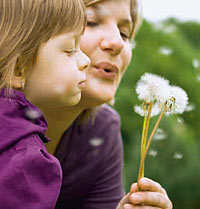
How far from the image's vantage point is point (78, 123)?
2.28 m

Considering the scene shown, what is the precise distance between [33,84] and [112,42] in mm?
519

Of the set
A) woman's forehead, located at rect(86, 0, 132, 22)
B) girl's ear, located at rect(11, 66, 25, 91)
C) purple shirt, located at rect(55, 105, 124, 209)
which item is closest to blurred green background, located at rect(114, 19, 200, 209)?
purple shirt, located at rect(55, 105, 124, 209)

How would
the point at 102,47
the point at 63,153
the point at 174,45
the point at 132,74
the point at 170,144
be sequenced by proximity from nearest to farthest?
the point at 102,47 < the point at 63,153 < the point at 170,144 < the point at 132,74 < the point at 174,45

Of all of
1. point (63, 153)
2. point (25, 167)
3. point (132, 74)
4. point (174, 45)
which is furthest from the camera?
point (174, 45)

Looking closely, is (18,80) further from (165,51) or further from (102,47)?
(165,51)

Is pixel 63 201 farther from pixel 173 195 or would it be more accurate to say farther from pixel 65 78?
pixel 173 195

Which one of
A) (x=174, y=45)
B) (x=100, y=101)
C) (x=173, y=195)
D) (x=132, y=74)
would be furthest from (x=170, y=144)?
(x=174, y=45)

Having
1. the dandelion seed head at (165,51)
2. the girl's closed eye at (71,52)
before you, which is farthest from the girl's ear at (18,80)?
the dandelion seed head at (165,51)

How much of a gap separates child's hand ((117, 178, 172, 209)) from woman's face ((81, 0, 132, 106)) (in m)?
0.48

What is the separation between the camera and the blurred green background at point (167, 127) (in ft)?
13.6

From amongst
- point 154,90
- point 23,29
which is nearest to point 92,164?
point 154,90

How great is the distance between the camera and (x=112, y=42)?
1.77 meters

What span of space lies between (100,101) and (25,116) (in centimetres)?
58

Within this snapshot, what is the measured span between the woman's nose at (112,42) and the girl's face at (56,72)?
377mm
